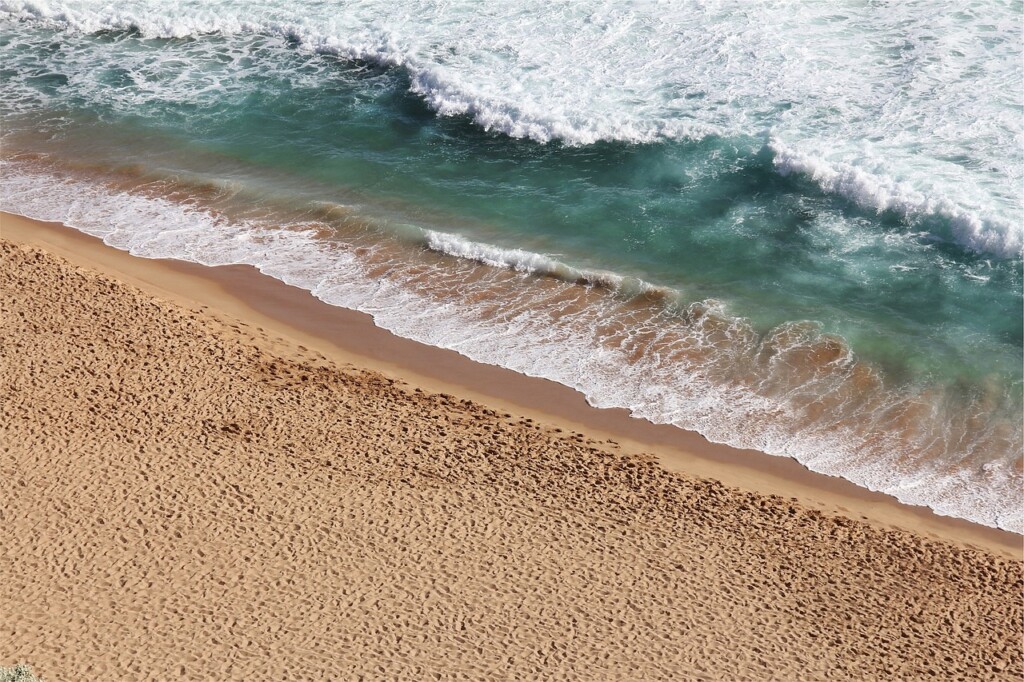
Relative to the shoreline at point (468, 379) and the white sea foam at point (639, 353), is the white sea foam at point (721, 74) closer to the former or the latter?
the white sea foam at point (639, 353)

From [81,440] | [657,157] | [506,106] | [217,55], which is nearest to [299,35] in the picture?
[217,55]

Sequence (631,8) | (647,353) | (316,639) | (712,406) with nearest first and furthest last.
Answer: (316,639)
(712,406)
(647,353)
(631,8)

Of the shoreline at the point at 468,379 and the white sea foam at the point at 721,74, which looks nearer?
the shoreline at the point at 468,379

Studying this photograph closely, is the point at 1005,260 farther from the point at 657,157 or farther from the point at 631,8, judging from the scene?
the point at 631,8

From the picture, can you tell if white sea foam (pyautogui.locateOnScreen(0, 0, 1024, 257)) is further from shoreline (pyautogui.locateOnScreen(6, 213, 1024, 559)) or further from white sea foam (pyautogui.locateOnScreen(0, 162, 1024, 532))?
shoreline (pyautogui.locateOnScreen(6, 213, 1024, 559))

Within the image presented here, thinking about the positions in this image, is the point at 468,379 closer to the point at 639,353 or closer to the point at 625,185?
the point at 639,353

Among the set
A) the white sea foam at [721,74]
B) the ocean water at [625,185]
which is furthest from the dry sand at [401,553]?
the white sea foam at [721,74]
